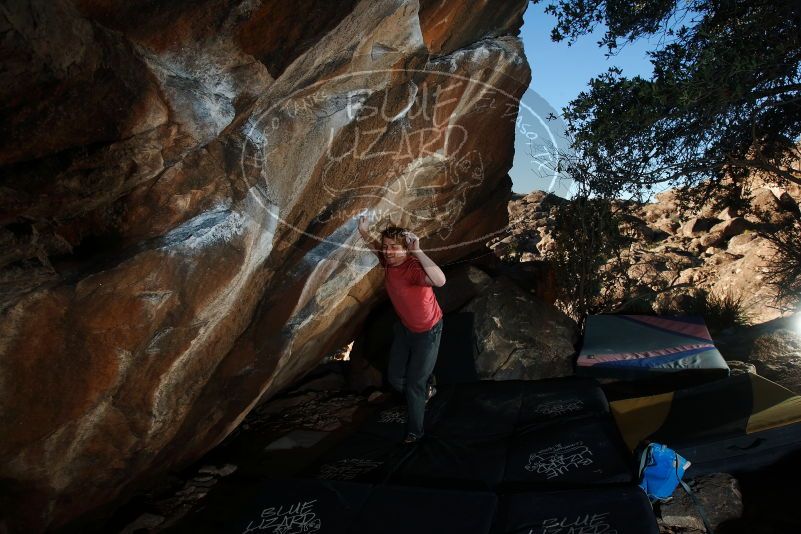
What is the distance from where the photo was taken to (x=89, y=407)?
118 inches

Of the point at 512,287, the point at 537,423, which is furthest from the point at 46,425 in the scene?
the point at 512,287

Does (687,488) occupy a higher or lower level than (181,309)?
lower

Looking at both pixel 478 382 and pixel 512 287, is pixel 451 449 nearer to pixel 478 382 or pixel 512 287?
pixel 478 382

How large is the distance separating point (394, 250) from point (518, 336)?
2.93 meters

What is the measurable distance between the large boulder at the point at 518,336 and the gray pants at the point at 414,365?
1865 mm

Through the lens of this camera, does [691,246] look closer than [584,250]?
No

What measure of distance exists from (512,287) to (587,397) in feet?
7.97

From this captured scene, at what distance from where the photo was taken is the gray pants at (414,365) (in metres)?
3.83

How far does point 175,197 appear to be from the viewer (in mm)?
3080

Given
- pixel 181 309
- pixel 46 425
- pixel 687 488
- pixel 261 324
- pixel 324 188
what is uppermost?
pixel 324 188

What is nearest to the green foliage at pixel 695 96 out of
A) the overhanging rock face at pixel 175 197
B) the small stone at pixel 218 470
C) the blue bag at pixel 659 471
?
the overhanging rock face at pixel 175 197

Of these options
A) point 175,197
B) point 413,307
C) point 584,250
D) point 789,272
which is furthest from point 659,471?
point 789,272

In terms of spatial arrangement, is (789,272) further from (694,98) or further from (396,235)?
(396,235)

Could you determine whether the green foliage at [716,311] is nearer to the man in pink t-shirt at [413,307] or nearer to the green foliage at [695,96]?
the green foliage at [695,96]
